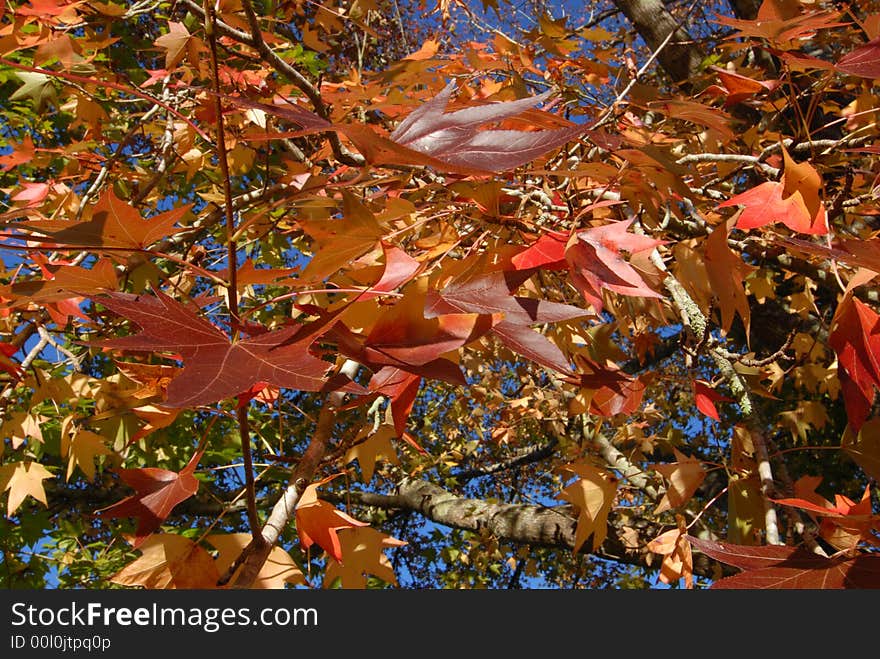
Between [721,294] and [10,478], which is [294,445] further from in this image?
[721,294]

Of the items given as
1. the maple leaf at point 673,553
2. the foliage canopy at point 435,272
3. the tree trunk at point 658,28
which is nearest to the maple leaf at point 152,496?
the foliage canopy at point 435,272

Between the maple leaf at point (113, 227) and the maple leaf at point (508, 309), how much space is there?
254mm

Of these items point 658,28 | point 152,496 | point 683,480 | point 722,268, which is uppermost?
point 658,28

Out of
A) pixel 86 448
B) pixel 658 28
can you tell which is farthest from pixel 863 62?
pixel 658 28

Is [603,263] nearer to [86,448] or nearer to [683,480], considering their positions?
[683,480]

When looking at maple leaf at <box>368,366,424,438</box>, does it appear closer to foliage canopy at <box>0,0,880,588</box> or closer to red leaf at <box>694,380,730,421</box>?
foliage canopy at <box>0,0,880,588</box>

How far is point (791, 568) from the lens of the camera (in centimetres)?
61

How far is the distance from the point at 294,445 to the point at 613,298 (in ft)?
11.1

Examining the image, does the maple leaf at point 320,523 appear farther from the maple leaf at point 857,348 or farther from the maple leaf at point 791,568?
the maple leaf at point 857,348

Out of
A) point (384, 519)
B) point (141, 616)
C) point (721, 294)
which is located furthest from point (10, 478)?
point (384, 519)

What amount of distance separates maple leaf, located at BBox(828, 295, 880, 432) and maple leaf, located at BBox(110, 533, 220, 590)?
71cm

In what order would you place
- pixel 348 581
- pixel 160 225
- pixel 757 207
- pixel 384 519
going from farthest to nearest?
1. pixel 384 519
2. pixel 348 581
3. pixel 757 207
4. pixel 160 225

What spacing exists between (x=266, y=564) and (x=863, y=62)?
88 centimetres

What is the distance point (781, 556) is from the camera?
62 centimetres
